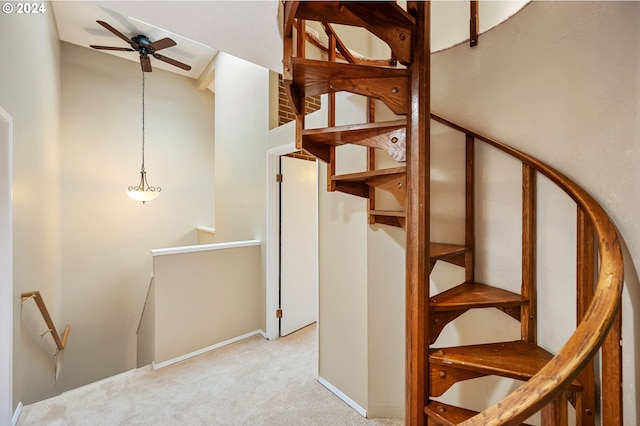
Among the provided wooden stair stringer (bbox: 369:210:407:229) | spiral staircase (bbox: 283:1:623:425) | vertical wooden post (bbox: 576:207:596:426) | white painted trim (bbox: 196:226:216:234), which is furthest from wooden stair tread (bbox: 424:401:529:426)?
white painted trim (bbox: 196:226:216:234)

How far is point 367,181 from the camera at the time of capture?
1.71 m

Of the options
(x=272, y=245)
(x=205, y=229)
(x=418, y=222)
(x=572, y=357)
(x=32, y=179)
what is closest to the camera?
(x=572, y=357)

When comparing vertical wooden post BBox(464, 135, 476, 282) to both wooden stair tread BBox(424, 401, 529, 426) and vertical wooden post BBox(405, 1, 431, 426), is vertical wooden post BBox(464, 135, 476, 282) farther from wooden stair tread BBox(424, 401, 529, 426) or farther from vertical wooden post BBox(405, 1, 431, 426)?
wooden stair tread BBox(424, 401, 529, 426)

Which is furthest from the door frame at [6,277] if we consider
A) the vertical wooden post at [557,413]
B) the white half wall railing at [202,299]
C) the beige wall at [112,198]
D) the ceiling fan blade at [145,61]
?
Result: the vertical wooden post at [557,413]

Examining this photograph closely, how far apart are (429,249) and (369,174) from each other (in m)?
0.53

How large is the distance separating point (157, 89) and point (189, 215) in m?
2.18

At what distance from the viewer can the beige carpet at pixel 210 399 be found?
1.87 m

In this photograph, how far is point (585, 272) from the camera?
1.10 metres

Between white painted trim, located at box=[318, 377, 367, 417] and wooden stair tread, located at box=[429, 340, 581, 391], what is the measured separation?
1.09 metres

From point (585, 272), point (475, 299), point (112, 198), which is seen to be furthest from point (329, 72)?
point (112, 198)

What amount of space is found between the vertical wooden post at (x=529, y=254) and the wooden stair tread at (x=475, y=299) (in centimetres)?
6

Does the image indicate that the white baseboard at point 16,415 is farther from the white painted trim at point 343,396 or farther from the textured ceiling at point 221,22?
the textured ceiling at point 221,22

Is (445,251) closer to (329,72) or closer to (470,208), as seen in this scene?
(470,208)

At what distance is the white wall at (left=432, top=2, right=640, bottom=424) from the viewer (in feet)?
3.34
